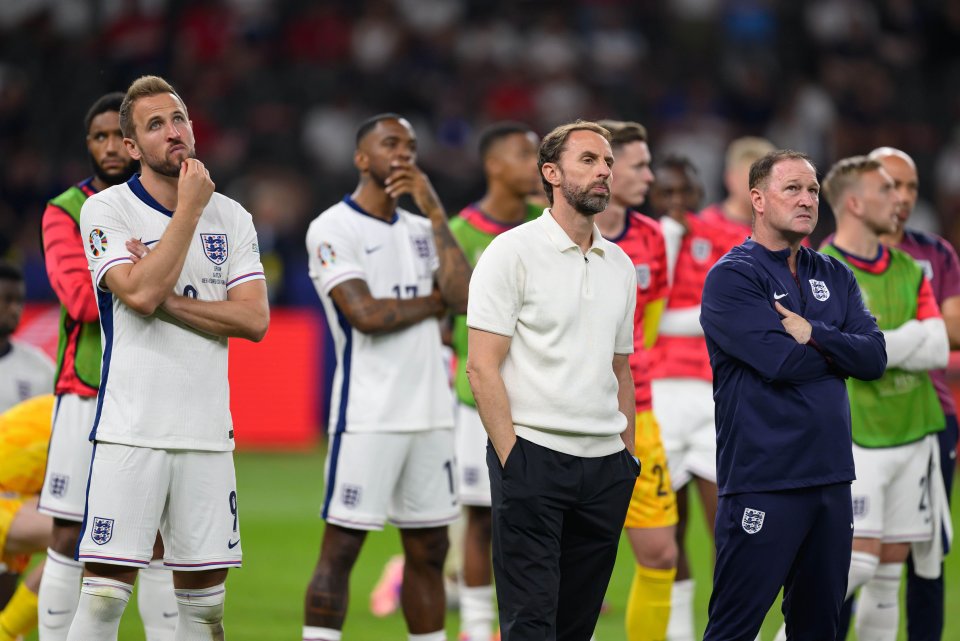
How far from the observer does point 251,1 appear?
20.4 metres

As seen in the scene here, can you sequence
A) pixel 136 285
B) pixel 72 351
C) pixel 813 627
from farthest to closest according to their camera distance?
pixel 72 351 → pixel 813 627 → pixel 136 285

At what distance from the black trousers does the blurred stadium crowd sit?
39.3ft

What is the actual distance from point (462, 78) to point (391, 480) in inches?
537

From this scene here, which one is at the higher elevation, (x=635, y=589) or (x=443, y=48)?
(x=443, y=48)

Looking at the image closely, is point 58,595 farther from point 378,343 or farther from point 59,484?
point 378,343

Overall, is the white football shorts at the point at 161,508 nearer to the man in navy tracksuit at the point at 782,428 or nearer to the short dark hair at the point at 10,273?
the man in navy tracksuit at the point at 782,428

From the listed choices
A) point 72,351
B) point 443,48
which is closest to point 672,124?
point 443,48

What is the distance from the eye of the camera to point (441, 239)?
7164 mm

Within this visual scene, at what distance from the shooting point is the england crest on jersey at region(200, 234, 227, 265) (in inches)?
230

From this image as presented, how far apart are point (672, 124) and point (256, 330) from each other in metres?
14.4

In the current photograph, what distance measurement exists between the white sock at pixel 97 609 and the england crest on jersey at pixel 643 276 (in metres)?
3.14

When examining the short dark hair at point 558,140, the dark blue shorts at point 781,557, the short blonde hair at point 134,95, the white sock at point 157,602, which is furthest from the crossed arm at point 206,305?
the dark blue shorts at point 781,557

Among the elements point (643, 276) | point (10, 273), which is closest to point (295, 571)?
point (10, 273)

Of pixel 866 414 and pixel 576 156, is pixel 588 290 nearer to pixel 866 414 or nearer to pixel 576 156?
pixel 576 156
